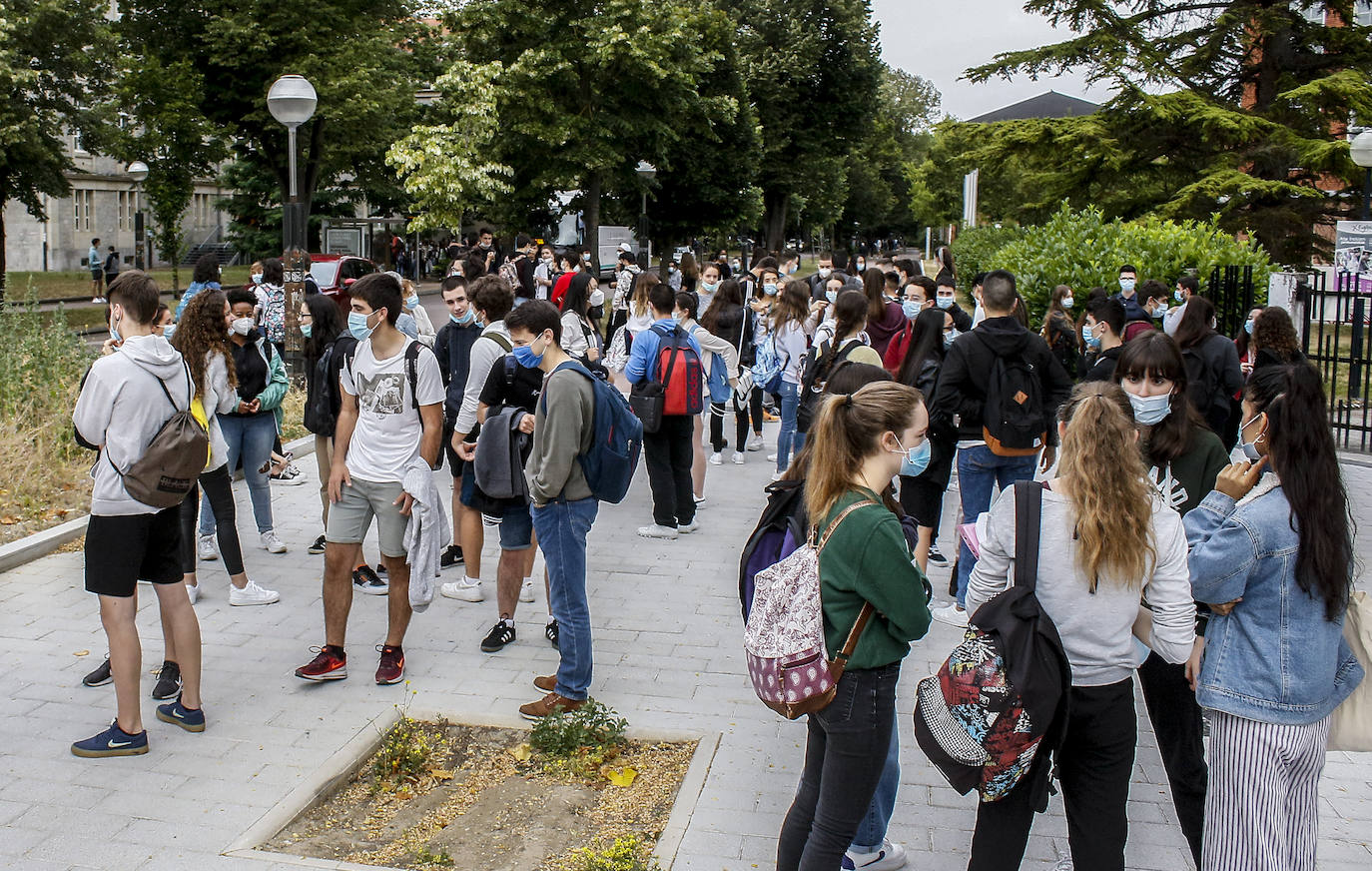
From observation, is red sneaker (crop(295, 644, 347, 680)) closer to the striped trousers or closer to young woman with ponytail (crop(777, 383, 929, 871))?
young woman with ponytail (crop(777, 383, 929, 871))

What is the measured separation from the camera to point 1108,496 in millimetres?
3373

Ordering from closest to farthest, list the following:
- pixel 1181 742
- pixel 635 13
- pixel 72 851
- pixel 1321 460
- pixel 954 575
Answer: pixel 1321 460 < pixel 1181 742 < pixel 72 851 < pixel 954 575 < pixel 635 13

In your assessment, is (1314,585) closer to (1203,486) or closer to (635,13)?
(1203,486)

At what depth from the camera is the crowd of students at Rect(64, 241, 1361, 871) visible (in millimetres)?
3422

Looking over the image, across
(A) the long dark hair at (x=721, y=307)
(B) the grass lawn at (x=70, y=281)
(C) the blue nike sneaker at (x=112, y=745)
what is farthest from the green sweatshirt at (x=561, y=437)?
(B) the grass lawn at (x=70, y=281)

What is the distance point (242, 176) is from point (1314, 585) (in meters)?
45.5

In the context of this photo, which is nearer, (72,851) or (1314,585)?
(1314,585)

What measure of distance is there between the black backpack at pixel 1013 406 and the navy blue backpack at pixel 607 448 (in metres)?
2.13

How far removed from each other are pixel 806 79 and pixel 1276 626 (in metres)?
40.9

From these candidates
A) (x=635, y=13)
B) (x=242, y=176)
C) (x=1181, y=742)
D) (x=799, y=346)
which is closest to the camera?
(x=1181, y=742)

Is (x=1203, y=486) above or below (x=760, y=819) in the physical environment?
above

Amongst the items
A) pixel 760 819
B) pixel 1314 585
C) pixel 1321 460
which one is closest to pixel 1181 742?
pixel 1314 585

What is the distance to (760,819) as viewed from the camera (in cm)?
465

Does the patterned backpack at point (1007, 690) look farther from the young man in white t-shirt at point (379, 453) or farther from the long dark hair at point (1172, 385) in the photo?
the young man in white t-shirt at point (379, 453)
